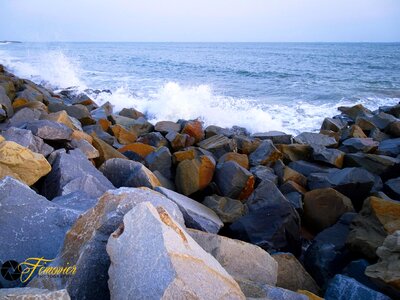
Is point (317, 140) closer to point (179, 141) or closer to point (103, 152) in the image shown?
point (179, 141)

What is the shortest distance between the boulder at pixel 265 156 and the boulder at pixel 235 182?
3.45ft

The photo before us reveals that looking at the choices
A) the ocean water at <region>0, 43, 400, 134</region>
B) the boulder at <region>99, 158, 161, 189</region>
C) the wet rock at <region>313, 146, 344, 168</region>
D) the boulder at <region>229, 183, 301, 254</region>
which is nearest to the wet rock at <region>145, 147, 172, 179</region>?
the boulder at <region>99, 158, 161, 189</region>

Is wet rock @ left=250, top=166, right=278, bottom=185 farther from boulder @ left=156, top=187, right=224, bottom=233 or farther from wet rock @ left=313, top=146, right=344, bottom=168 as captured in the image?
boulder @ left=156, top=187, right=224, bottom=233

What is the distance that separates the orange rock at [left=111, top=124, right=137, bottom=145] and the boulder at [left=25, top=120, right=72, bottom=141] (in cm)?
218

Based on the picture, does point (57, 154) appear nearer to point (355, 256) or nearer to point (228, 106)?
point (355, 256)

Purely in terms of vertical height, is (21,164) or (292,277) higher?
(21,164)

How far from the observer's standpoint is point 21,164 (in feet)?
10.3

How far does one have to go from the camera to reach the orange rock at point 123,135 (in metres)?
6.63

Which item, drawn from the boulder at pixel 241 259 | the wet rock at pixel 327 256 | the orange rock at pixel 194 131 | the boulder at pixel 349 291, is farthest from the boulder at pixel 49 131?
the boulder at pixel 349 291

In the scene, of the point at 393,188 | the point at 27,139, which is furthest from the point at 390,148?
the point at 27,139

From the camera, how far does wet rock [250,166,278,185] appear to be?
4961 mm

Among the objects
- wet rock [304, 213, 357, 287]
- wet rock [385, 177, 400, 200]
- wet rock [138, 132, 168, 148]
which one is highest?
wet rock [138, 132, 168, 148]

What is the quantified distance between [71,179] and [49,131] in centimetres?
128

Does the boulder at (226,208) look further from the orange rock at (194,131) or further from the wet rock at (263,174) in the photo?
the orange rock at (194,131)
